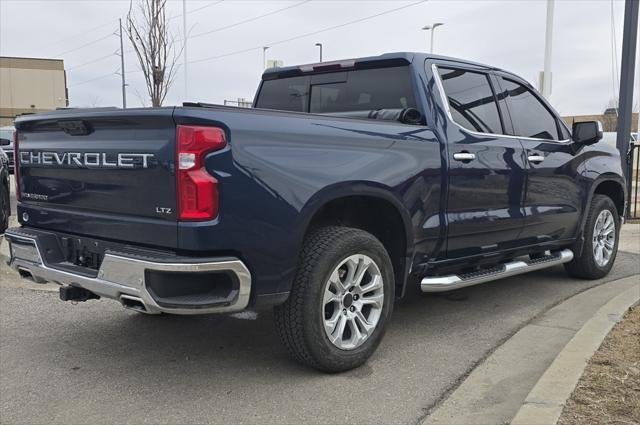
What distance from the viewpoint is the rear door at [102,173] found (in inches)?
118

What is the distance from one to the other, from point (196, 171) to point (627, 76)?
8.84 m

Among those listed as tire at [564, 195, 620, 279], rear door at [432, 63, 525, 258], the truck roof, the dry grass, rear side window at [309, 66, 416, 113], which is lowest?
the dry grass

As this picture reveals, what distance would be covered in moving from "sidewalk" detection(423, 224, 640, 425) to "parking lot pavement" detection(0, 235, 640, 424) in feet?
0.39

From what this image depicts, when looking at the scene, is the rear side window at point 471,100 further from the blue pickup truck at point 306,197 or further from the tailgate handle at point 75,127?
the tailgate handle at point 75,127

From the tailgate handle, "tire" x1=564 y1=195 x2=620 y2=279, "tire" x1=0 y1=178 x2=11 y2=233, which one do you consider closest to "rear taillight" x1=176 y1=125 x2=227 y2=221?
the tailgate handle

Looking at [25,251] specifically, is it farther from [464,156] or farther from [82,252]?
[464,156]

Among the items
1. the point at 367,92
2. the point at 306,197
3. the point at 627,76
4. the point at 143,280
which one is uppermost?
the point at 627,76

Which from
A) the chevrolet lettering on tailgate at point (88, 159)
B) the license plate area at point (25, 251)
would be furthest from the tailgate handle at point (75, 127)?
the license plate area at point (25, 251)

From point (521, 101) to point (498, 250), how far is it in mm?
1390

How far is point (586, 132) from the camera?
5551mm

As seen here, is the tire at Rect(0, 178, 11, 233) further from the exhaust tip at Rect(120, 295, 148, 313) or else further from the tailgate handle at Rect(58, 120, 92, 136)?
the exhaust tip at Rect(120, 295, 148, 313)

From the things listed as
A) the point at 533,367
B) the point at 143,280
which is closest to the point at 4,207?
the point at 143,280

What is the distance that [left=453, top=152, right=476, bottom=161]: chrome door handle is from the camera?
13.8 ft

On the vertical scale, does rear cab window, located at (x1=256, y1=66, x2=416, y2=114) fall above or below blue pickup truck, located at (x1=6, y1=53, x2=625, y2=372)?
above
